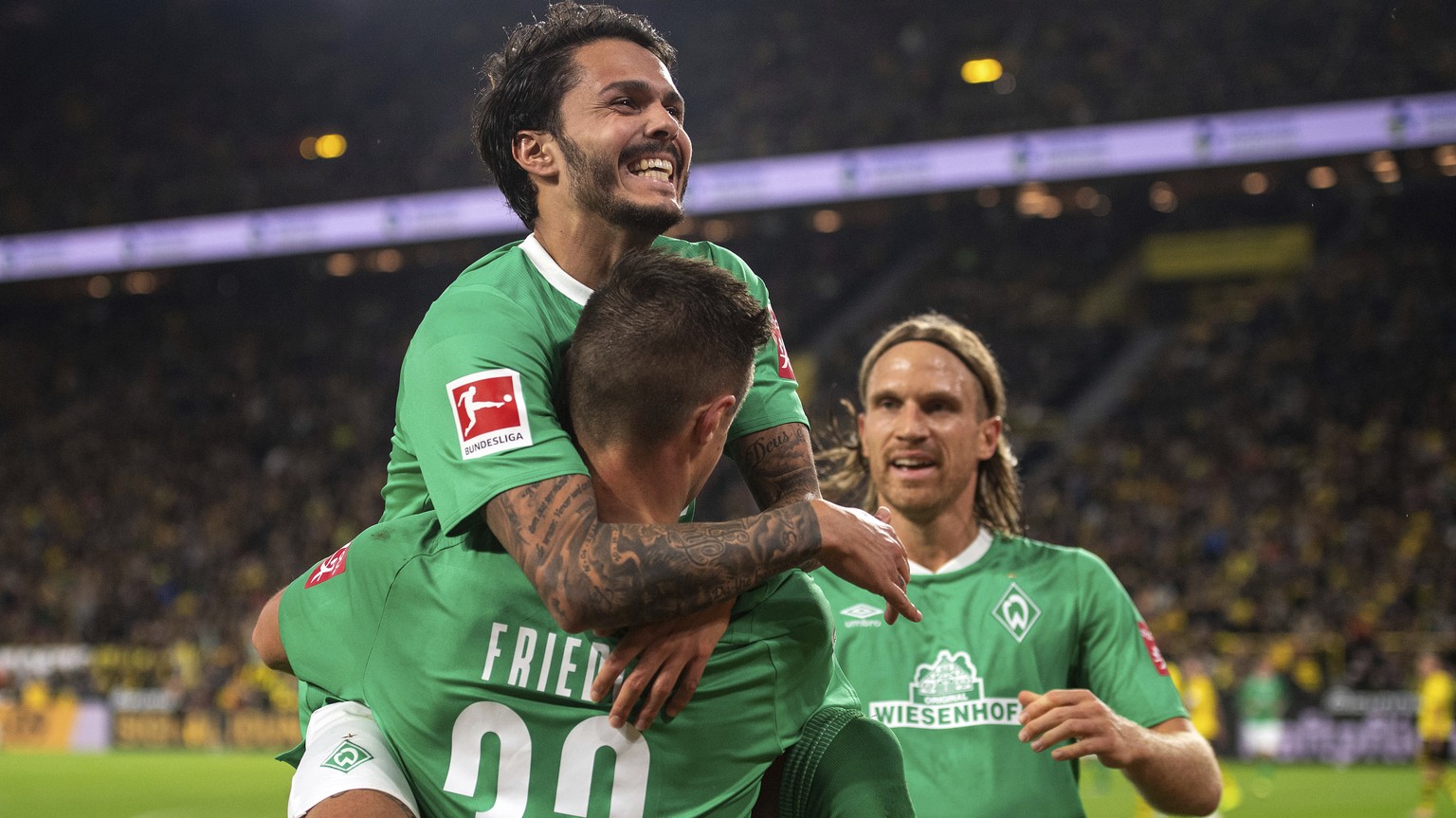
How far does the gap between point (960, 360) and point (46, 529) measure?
1112 inches

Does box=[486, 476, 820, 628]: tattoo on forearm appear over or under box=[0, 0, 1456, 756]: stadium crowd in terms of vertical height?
under

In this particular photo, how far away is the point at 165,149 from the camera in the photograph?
30922 millimetres

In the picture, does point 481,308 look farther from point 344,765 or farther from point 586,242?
point 344,765

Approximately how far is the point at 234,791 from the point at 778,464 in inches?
587

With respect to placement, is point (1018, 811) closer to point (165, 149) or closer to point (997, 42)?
point (997, 42)

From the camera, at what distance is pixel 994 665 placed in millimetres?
4164

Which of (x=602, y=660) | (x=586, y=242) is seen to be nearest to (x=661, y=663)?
(x=602, y=660)

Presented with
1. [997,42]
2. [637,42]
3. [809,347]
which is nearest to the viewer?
[637,42]

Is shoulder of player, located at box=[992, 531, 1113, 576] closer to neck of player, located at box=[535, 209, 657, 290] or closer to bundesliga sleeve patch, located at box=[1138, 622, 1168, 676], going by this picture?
bundesliga sleeve patch, located at box=[1138, 622, 1168, 676]

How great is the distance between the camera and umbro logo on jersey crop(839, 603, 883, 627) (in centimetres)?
432

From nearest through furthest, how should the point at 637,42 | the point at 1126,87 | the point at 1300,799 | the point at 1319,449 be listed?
1. the point at 637,42
2. the point at 1300,799
3. the point at 1319,449
4. the point at 1126,87

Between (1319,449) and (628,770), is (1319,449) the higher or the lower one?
the higher one

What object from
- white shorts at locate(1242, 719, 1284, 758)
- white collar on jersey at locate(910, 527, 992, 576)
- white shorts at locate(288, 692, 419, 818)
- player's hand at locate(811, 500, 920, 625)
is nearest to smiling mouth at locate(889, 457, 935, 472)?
white collar on jersey at locate(910, 527, 992, 576)

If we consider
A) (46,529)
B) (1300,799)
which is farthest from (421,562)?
(46,529)
